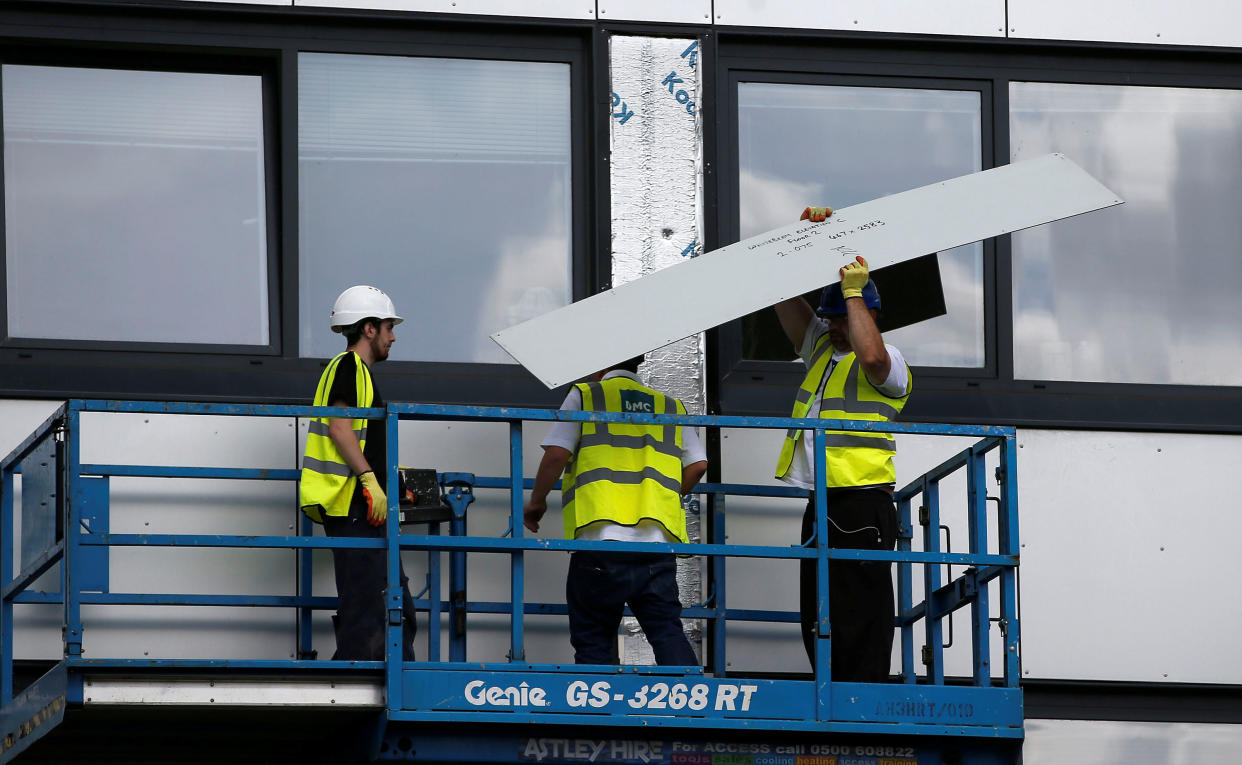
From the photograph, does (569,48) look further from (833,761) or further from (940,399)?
(833,761)

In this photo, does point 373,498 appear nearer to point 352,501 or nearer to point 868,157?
point 352,501

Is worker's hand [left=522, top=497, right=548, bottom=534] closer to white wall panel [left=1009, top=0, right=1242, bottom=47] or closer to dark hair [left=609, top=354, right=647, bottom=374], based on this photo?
dark hair [left=609, top=354, right=647, bottom=374]

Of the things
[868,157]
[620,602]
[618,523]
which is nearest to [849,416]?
[618,523]

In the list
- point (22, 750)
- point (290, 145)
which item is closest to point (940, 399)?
point (290, 145)

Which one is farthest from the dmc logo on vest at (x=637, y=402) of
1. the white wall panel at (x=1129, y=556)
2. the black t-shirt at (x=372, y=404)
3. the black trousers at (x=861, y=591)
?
the white wall panel at (x=1129, y=556)

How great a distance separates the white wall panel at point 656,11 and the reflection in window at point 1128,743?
377 centimetres

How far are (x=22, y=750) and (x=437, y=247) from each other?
10.3 ft

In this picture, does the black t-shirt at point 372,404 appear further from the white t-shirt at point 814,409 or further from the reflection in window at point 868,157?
the reflection in window at point 868,157

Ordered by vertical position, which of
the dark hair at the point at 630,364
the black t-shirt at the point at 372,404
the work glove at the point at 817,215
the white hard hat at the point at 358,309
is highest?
the work glove at the point at 817,215

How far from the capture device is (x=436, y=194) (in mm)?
9367

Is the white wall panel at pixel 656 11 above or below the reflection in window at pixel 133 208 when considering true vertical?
above

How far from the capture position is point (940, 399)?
9.38 metres

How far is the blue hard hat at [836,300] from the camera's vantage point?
26.1 feet

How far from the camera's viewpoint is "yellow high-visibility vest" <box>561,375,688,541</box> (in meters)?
7.61
